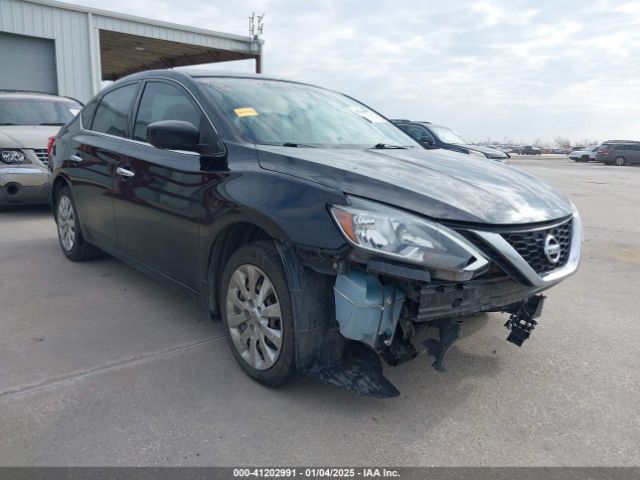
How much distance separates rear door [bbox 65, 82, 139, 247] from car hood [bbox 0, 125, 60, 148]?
3.00m

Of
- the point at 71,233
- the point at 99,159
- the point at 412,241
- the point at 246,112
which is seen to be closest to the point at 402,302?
the point at 412,241

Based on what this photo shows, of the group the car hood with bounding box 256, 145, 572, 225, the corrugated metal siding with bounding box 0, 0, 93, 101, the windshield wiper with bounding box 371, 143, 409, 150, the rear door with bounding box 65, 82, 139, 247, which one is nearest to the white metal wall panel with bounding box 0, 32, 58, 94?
the corrugated metal siding with bounding box 0, 0, 93, 101

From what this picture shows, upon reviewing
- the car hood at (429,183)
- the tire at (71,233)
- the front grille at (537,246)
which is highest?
the car hood at (429,183)

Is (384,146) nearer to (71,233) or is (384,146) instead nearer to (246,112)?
(246,112)

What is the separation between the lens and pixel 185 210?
3.12m

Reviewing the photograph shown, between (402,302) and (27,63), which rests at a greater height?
(27,63)

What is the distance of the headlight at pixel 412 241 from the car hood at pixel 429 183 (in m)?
0.09

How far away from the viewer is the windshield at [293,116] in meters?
3.09

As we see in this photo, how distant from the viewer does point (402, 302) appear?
2.31 metres

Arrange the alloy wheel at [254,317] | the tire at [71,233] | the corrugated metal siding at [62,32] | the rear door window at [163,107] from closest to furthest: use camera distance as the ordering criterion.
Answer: the alloy wheel at [254,317]
the rear door window at [163,107]
the tire at [71,233]
the corrugated metal siding at [62,32]

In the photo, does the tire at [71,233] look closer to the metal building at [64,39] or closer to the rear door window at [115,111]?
the rear door window at [115,111]

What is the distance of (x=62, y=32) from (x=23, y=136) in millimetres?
8062

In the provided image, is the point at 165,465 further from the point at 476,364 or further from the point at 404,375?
the point at 476,364

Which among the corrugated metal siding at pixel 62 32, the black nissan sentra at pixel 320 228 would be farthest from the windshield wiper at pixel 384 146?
the corrugated metal siding at pixel 62 32
